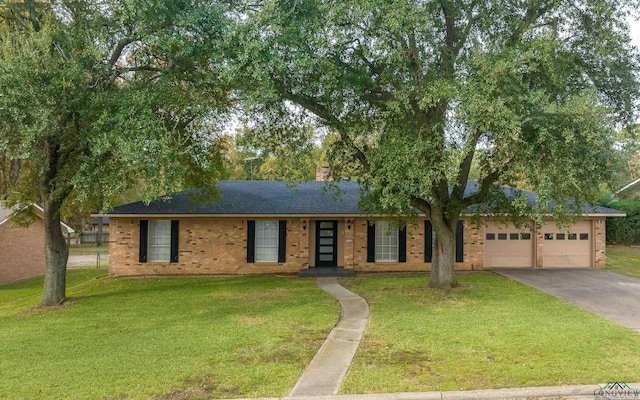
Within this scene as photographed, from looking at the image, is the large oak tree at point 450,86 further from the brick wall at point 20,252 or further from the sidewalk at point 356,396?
the brick wall at point 20,252

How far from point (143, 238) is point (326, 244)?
7031 mm

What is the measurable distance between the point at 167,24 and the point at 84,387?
23.7 ft

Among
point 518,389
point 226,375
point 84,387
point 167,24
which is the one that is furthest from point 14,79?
point 518,389

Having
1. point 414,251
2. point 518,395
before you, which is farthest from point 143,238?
point 518,395

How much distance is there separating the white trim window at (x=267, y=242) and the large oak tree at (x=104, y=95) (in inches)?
211

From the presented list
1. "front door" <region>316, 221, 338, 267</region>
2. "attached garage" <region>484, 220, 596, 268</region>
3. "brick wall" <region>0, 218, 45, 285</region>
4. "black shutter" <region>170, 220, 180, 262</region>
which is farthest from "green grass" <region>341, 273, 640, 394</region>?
"brick wall" <region>0, 218, 45, 285</region>

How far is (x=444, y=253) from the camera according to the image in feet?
38.0

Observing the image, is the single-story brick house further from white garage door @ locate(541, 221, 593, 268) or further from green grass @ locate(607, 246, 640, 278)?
green grass @ locate(607, 246, 640, 278)

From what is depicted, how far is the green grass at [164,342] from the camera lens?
17.8 ft

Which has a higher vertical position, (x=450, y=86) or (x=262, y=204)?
(x=450, y=86)

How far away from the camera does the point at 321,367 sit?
6.07 metres

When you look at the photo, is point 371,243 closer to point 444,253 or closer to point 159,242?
point 444,253

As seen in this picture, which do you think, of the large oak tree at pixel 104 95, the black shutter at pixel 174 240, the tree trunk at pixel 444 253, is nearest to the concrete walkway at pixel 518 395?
the large oak tree at pixel 104 95

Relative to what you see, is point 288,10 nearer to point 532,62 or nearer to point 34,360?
point 532,62
